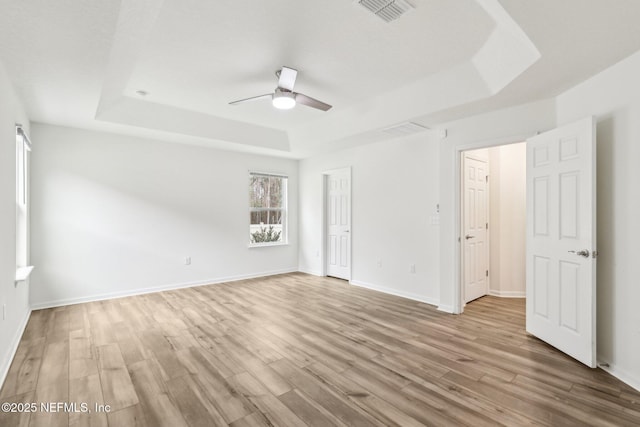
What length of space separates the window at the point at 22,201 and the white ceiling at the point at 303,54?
0.45 meters

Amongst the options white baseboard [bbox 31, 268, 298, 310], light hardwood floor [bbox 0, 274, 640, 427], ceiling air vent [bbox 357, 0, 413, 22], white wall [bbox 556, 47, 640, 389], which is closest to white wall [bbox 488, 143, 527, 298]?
light hardwood floor [bbox 0, 274, 640, 427]

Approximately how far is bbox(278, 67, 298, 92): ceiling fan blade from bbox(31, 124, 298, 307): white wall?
9.52 feet

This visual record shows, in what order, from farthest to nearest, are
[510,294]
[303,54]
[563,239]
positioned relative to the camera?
1. [510,294]
2. [303,54]
3. [563,239]

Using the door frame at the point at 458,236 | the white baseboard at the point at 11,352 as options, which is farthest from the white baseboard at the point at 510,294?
the white baseboard at the point at 11,352

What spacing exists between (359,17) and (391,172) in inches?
111

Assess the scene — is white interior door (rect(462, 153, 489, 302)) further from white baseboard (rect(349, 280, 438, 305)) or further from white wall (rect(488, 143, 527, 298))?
white baseboard (rect(349, 280, 438, 305))

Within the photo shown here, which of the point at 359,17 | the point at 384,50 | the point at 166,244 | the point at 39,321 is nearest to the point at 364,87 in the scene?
the point at 384,50

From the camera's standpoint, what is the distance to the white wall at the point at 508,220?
475 cm

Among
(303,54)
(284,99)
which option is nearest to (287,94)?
(284,99)

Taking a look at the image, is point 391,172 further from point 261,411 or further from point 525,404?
point 261,411

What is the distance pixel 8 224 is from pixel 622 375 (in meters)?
5.23

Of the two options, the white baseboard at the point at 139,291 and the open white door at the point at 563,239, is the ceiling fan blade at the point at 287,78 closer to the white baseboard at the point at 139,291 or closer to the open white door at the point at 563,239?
the open white door at the point at 563,239

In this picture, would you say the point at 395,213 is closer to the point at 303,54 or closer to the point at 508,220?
the point at 508,220

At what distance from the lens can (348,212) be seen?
19.1 ft
